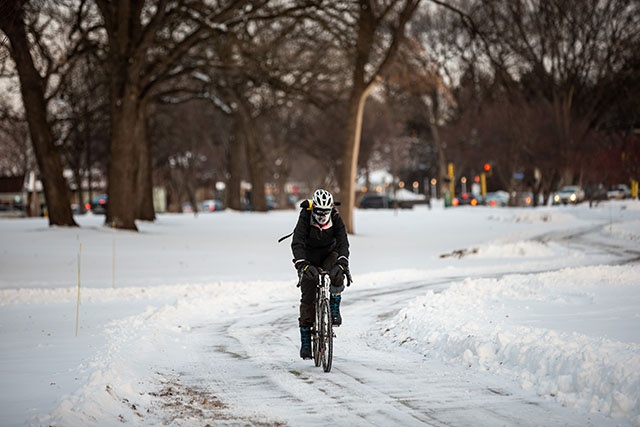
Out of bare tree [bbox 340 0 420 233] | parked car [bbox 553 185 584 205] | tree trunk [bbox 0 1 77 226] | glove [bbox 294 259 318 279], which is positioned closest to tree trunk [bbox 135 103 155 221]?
tree trunk [bbox 0 1 77 226]

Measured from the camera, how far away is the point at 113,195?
3300 cm

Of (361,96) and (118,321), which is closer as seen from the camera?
(118,321)

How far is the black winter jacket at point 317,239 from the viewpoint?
10828 mm

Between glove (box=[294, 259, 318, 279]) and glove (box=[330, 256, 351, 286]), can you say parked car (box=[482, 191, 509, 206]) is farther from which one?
glove (box=[294, 259, 318, 279])

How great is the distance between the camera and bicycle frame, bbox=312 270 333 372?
34.0 feet

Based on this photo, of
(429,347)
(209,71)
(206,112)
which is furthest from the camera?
(206,112)

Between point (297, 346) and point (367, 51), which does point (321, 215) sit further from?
point (367, 51)

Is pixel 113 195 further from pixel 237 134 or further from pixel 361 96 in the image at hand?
pixel 237 134

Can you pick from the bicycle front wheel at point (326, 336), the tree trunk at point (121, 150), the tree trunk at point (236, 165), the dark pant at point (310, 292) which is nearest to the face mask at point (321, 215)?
the dark pant at point (310, 292)

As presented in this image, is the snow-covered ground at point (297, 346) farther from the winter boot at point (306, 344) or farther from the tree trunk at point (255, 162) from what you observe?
the tree trunk at point (255, 162)

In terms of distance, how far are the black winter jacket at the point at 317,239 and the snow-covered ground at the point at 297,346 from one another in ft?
4.09

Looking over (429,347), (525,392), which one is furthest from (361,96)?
(525,392)

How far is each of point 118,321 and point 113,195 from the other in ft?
61.2

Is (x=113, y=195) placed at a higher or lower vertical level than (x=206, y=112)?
lower
